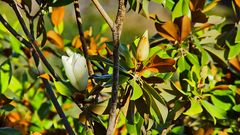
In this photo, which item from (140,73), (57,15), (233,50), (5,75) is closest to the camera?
(140,73)

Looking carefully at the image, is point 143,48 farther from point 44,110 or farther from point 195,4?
point 44,110

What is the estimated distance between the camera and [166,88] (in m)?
1.57

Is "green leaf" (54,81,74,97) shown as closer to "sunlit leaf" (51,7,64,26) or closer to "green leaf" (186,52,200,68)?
"green leaf" (186,52,200,68)

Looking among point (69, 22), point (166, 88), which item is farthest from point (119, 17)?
point (69, 22)

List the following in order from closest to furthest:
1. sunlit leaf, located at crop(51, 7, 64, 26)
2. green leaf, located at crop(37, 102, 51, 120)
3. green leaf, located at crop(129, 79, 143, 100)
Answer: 1. green leaf, located at crop(129, 79, 143, 100)
2. sunlit leaf, located at crop(51, 7, 64, 26)
3. green leaf, located at crop(37, 102, 51, 120)

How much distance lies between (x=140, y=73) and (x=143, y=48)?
0.09 m

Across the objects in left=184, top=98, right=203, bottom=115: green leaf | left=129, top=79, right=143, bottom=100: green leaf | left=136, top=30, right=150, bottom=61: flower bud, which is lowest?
left=184, top=98, right=203, bottom=115: green leaf

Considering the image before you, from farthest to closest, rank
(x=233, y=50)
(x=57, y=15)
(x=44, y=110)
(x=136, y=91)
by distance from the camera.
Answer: (x=44, y=110)
(x=57, y=15)
(x=233, y=50)
(x=136, y=91)

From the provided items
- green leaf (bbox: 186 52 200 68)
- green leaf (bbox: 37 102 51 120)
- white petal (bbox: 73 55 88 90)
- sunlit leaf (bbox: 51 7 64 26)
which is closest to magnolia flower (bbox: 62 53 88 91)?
white petal (bbox: 73 55 88 90)

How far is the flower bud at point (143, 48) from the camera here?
1.33 m

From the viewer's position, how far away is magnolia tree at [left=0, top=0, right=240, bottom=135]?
135 cm

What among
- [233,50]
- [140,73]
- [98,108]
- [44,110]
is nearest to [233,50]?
[233,50]

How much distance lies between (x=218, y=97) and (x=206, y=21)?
30cm

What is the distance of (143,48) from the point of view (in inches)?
52.9
